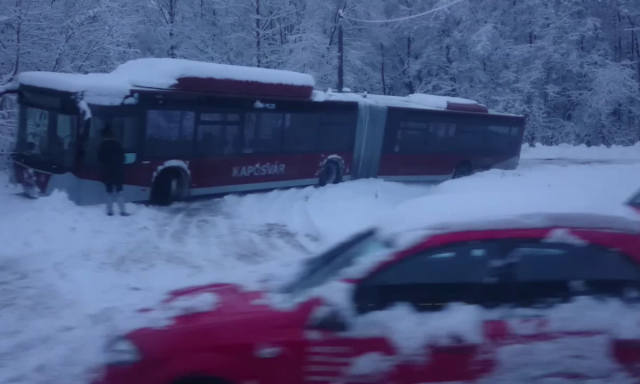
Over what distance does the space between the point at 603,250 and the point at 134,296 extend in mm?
5818

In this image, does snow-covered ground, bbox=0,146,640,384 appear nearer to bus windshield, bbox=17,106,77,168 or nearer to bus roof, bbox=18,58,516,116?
bus windshield, bbox=17,106,77,168

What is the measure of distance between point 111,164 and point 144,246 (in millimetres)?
2498

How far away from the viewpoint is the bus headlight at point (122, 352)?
4.47m

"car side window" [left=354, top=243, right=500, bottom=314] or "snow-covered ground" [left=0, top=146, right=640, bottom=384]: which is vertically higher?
"car side window" [left=354, top=243, right=500, bottom=314]

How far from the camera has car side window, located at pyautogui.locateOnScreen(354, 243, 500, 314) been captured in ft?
14.7

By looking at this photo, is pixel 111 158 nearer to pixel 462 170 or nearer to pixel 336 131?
pixel 336 131

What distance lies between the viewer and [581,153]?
115ft

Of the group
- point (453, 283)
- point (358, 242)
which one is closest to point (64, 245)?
point (358, 242)

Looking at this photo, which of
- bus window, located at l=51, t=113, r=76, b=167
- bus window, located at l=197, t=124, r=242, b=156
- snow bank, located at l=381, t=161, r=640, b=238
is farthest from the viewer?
bus window, located at l=197, t=124, r=242, b=156

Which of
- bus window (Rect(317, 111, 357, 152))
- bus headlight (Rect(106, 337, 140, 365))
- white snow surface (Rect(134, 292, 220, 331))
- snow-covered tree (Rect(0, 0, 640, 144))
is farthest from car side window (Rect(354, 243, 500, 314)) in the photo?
snow-covered tree (Rect(0, 0, 640, 144))

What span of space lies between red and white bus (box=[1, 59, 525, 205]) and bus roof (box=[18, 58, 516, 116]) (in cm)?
3

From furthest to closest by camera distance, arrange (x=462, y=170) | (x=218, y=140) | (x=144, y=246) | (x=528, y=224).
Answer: (x=462, y=170)
(x=218, y=140)
(x=144, y=246)
(x=528, y=224)

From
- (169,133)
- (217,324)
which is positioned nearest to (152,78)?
(169,133)

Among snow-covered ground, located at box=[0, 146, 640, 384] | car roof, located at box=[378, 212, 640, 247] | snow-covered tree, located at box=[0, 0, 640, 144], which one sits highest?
snow-covered tree, located at box=[0, 0, 640, 144]
